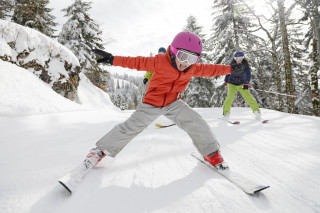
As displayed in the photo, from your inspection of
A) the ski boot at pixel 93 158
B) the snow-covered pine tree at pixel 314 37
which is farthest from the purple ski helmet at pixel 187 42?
the snow-covered pine tree at pixel 314 37

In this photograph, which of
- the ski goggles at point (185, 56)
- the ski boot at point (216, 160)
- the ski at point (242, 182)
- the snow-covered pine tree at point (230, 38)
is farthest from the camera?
the snow-covered pine tree at point (230, 38)

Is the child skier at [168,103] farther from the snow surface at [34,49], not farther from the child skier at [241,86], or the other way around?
the snow surface at [34,49]

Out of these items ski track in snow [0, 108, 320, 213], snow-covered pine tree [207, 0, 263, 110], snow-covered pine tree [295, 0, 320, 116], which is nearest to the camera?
ski track in snow [0, 108, 320, 213]

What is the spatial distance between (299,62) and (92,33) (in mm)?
19560

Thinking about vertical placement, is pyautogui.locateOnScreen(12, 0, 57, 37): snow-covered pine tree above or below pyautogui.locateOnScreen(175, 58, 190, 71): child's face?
above

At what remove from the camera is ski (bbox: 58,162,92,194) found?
4.76 feet

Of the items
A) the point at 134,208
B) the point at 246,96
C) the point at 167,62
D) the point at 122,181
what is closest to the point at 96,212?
the point at 134,208

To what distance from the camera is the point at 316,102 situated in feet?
31.6

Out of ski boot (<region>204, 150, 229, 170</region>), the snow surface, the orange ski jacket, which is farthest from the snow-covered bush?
ski boot (<region>204, 150, 229, 170</region>)

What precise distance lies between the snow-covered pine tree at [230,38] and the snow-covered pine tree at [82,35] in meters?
10.4

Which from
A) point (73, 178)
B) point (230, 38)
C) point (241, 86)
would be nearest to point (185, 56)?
point (73, 178)

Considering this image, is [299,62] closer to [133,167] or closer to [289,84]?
[289,84]

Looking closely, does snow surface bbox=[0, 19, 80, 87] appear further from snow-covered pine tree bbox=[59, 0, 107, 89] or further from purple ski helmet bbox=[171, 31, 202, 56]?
snow-covered pine tree bbox=[59, 0, 107, 89]

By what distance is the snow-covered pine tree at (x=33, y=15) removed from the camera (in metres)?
11.2
